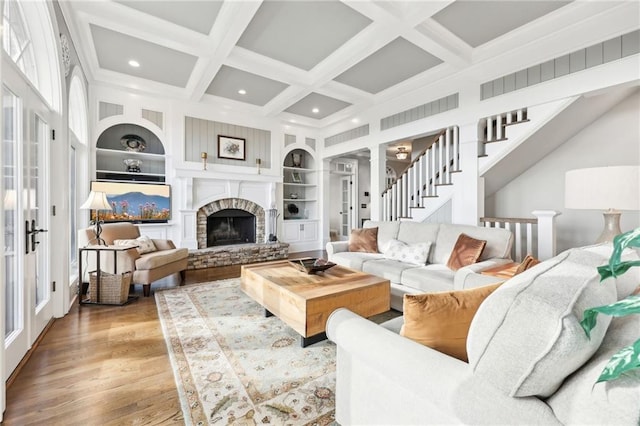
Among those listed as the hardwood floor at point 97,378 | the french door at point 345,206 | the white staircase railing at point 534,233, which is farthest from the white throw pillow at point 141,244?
the french door at point 345,206

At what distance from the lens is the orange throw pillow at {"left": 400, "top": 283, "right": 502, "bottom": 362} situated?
1016mm

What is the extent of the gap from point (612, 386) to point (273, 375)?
1664 millimetres

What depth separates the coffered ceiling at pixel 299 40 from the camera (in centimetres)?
291

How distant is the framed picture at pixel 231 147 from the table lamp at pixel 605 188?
17.4ft

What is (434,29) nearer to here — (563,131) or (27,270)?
(563,131)

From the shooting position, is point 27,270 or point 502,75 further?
point 502,75

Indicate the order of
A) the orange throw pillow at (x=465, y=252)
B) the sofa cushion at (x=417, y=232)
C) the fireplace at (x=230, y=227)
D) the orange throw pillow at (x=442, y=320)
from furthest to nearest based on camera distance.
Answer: the fireplace at (x=230, y=227) < the sofa cushion at (x=417, y=232) < the orange throw pillow at (x=465, y=252) < the orange throw pillow at (x=442, y=320)

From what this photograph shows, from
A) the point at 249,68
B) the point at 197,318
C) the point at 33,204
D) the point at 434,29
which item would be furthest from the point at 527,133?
the point at 33,204

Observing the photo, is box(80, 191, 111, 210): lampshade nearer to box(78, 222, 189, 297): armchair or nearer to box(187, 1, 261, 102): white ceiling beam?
box(78, 222, 189, 297): armchair

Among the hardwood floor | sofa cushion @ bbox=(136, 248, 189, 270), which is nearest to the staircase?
sofa cushion @ bbox=(136, 248, 189, 270)

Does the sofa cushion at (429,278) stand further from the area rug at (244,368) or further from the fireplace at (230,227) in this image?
the fireplace at (230,227)

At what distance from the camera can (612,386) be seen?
0.62m

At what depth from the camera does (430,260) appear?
3299 millimetres

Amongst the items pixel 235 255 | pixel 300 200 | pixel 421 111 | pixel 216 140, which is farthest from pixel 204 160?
pixel 421 111
